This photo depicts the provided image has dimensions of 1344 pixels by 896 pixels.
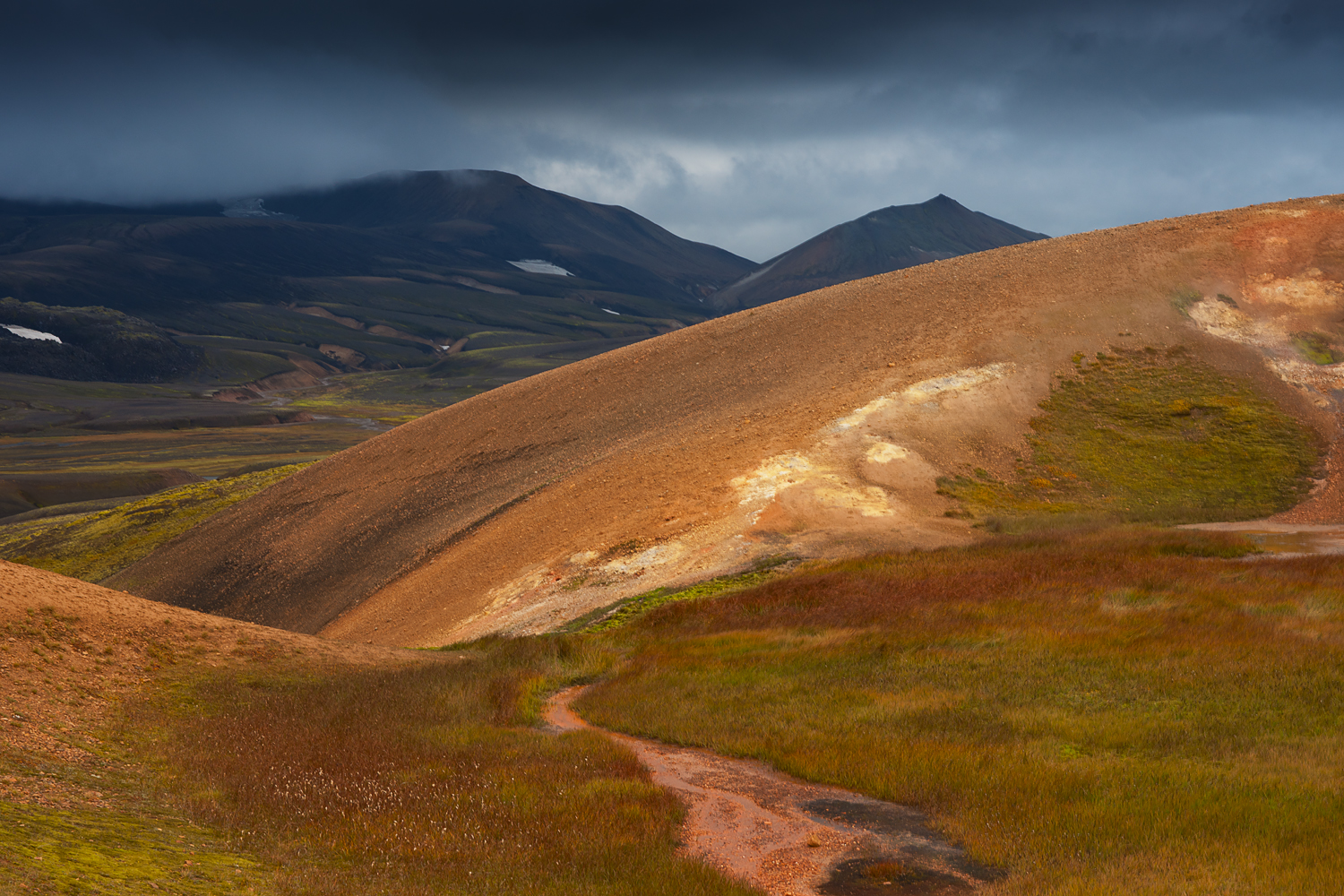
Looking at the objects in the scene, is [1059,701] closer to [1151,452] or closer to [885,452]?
[885,452]

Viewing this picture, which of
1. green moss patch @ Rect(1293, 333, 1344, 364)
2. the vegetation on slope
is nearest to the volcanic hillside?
green moss patch @ Rect(1293, 333, 1344, 364)

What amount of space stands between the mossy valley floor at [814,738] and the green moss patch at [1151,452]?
36.9ft

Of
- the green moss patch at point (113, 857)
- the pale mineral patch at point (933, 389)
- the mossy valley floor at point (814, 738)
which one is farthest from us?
the pale mineral patch at point (933, 389)

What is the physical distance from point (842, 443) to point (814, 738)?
2498 cm

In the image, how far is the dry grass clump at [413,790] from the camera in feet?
34.7

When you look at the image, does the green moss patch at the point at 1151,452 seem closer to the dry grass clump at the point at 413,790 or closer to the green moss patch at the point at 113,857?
the dry grass clump at the point at 413,790

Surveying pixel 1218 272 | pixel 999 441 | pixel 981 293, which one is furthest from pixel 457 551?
pixel 1218 272

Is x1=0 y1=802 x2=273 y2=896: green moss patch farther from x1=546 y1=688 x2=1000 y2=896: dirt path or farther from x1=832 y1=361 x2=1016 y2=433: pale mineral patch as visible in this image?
x1=832 y1=361 x2=1016 y2=433: pale mineral patch

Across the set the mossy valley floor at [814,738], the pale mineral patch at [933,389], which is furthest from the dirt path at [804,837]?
the pale mineral patch at [933,389]

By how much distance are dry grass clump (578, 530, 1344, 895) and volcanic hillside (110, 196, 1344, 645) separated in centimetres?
705

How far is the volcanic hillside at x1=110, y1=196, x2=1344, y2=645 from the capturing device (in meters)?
35.2

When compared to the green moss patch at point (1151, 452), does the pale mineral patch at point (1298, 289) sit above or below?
above

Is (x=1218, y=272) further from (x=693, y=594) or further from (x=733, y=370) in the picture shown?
(x=693, y=594)

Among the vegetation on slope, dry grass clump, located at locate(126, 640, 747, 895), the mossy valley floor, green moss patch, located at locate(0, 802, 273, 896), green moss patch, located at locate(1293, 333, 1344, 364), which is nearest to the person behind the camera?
green moss patch, located at locate(0, 802, 273, 896)
